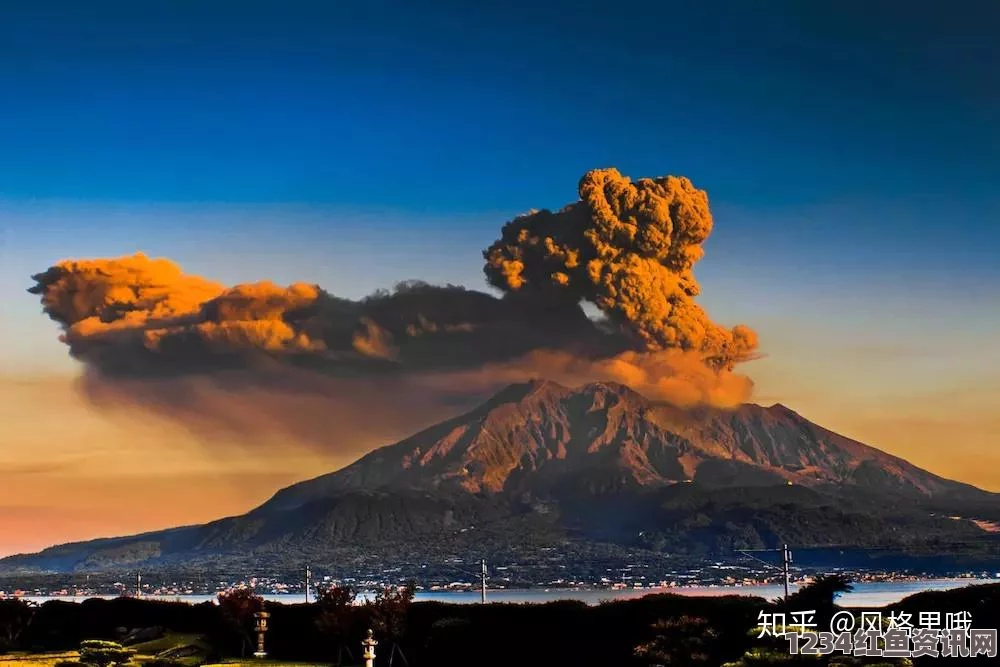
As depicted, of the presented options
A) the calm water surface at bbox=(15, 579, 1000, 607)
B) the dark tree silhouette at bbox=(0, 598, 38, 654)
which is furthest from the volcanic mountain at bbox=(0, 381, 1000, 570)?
the dark tree silhouette at bbox=(0, 598, 38, 654)

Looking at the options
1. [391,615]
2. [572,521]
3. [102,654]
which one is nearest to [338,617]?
[391,615]

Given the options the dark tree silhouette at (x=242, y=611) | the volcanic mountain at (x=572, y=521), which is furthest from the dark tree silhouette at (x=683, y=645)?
the volcanic mountain at (x=572, y=521)

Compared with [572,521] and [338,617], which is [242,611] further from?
[572,521]

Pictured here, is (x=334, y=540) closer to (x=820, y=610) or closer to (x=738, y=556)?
(x=738, y=556)

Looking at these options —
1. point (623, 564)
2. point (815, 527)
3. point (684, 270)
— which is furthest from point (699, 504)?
point (684, 270)

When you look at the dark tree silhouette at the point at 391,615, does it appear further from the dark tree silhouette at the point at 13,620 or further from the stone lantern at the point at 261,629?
the dark tree silhouette at the point at 13,620
